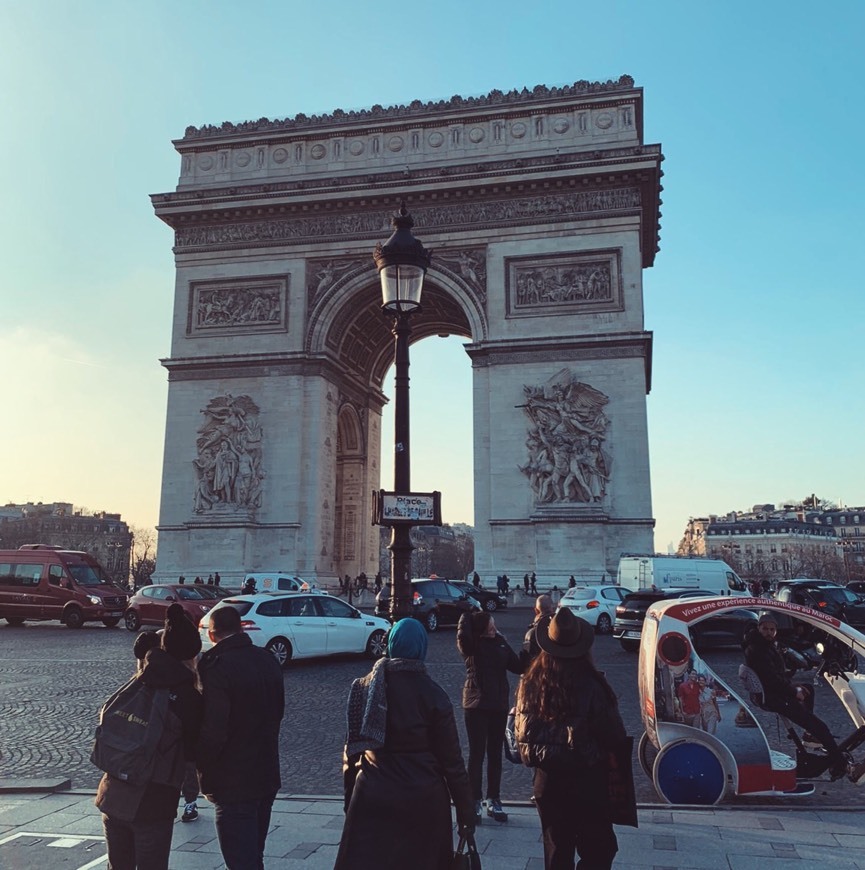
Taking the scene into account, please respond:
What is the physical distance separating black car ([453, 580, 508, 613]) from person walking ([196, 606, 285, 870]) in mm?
18366

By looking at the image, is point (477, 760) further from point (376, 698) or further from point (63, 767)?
point (63, 767)

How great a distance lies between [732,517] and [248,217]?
113674 mm

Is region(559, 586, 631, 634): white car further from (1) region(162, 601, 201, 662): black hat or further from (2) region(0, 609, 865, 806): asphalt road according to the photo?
(1) region(162, 601, 201, 662): black hat

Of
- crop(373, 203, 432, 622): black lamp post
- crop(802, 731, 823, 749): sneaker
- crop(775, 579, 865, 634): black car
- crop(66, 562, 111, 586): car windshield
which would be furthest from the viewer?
crop(66, 562, 111, 586): car windshield

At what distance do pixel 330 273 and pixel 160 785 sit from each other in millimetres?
28020

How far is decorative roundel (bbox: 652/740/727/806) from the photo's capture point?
5750 mm

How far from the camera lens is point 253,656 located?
13.3 ft

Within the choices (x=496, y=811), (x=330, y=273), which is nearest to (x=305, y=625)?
(x=496, y=811)

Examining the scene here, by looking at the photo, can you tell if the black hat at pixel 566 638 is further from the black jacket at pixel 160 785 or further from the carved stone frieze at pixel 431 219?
the carved stone frieze at pixel 431 219

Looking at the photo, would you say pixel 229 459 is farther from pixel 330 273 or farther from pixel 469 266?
pixel 469 266

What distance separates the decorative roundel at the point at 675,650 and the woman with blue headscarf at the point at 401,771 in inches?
119

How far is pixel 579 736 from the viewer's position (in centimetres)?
369

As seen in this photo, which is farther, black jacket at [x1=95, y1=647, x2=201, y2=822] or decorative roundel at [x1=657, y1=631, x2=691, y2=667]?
decorative roundel at [x1=657, y1=631, x2=691, y2=667]

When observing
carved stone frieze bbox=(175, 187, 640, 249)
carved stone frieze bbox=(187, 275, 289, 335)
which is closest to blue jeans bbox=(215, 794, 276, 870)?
carved stone frieze bbox=(175, 187, 640, 249)
